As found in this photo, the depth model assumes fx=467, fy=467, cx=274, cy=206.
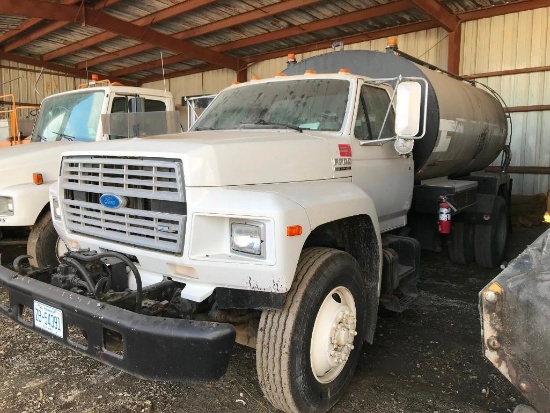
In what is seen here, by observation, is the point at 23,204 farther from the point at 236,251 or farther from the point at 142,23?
the point at 142,23

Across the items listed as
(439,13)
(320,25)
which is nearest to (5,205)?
(439,13)

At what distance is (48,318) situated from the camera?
2.71 m

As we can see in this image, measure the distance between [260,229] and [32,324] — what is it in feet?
5.15

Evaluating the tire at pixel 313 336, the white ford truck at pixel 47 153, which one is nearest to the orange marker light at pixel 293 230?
the tire at pixel 313 336

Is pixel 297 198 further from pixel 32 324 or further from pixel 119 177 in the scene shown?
pixel 32 324

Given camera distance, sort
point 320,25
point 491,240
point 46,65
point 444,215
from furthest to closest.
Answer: point 46,65 → point 320,25 → point 491,240 → point 444,215

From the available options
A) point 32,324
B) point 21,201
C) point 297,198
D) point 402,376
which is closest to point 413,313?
point 402,376

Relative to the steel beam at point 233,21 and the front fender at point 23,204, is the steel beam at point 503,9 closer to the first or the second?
the steel beam at point 233,21

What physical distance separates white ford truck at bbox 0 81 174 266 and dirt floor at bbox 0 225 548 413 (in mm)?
953

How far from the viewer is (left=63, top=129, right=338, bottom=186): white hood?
2600 millimetres

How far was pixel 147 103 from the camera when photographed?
6566mm

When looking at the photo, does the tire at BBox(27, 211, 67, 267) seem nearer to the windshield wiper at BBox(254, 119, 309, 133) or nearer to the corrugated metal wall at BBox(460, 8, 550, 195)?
the windshield wiper at BBox(254, 119, 309, 133)

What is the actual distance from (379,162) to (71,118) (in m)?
4.18

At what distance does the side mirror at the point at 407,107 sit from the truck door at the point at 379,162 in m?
0.36
